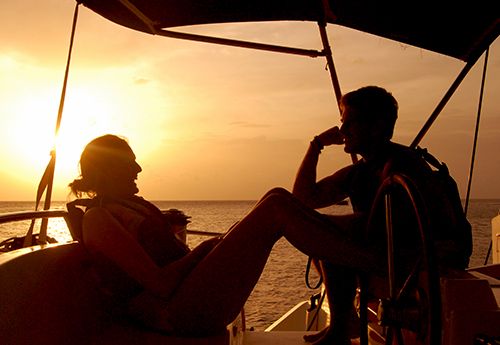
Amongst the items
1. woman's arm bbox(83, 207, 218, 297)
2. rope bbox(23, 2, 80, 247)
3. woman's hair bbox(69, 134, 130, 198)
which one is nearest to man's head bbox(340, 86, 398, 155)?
woman's arm bbox(83, 207, 218, 297)

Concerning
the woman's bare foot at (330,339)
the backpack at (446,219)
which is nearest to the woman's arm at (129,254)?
the woman's bare foot at (330,339)

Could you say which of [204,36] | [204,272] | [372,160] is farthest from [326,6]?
[204,272]

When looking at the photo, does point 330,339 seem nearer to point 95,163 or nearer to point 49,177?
point 95,163

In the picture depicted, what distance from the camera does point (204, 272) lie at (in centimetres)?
212

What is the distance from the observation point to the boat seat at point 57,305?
5.22 ft

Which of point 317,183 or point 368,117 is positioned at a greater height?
point 368,117

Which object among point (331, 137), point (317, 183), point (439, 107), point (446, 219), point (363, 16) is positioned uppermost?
point (363, 16)

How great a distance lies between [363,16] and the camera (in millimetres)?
3484

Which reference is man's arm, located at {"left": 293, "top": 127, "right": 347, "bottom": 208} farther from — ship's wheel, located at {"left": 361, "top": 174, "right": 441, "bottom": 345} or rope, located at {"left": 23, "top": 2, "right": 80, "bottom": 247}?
rope, located at {"left": 23, "top": 2, "right": 80, "bottom": 247}

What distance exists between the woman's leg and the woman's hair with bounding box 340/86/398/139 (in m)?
0.68

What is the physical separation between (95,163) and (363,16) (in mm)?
1989

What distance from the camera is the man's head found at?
8.40ft

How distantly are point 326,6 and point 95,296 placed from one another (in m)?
2.22

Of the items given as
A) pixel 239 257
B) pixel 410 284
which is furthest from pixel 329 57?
pixel 410 284
